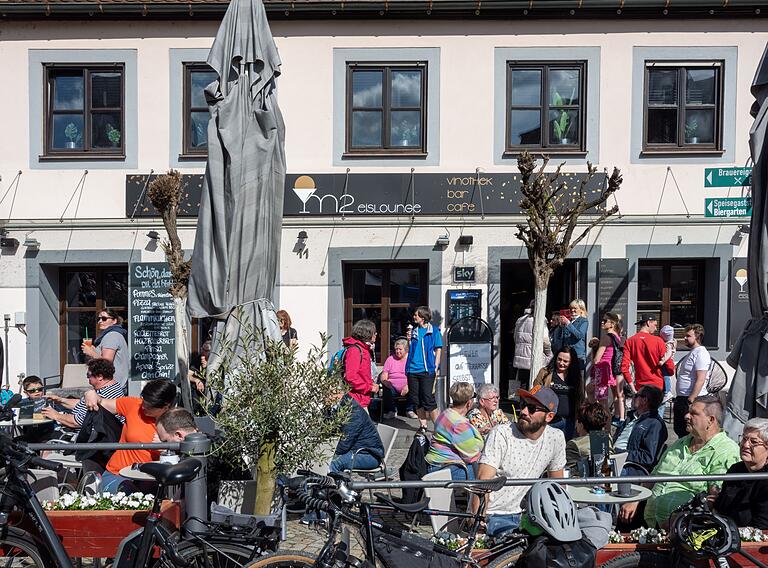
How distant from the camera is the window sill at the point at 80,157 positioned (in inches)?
484

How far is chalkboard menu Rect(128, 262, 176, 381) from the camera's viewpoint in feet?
40.2

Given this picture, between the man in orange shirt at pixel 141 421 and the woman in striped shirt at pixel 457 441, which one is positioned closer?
the man in orange shirt at pixel 141 421

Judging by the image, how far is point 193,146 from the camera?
12.4 metres

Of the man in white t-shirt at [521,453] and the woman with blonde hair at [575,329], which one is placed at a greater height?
the woman with blonde hair at [575,329]

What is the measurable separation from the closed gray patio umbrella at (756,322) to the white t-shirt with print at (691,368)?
12.9 ft

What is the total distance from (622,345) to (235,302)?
6.23 meters

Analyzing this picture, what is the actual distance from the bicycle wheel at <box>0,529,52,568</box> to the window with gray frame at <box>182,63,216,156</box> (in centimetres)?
917

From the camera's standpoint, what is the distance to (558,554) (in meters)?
3.26

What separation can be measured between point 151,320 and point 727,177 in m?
9.34

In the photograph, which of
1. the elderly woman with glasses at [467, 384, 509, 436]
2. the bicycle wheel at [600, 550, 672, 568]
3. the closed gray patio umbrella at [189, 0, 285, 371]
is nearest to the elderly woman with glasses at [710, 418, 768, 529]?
the bicycle wheel at [600, 550, 672, 568]

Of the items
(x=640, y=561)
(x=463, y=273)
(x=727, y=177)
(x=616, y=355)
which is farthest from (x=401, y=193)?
(x=640, y=561)

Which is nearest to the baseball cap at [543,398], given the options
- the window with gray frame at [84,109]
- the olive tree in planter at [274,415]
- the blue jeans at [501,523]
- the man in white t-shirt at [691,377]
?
the blue jeans at [501,523]

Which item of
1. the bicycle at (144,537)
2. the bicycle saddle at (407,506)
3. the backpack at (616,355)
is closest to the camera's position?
the bicycle saddle at (407,506)

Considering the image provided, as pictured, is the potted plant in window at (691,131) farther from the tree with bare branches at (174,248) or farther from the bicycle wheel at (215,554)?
the bicycle wheel at (215,554)
